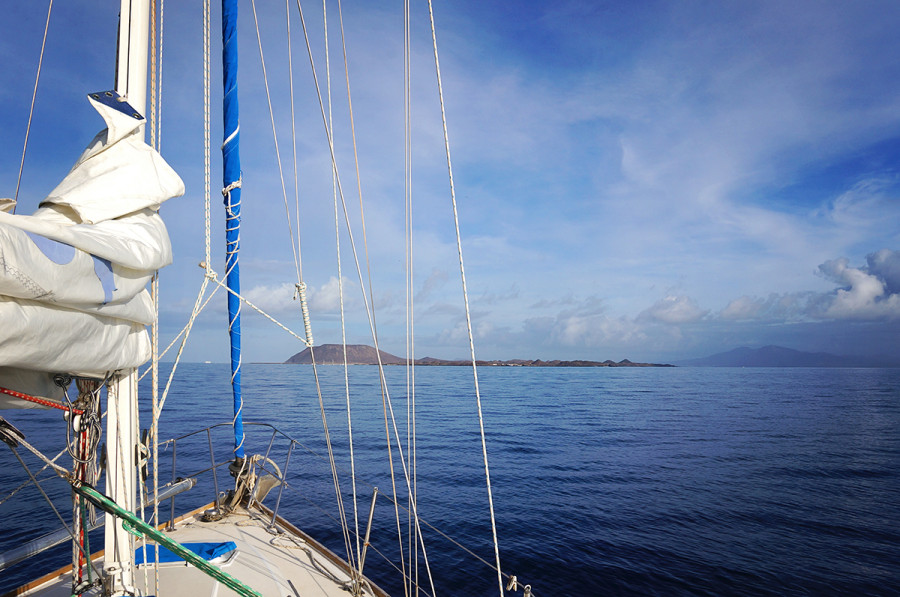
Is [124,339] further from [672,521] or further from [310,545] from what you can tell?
[672,521]

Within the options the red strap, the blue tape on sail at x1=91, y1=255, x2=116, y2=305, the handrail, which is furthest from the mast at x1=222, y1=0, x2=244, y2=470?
the handrail

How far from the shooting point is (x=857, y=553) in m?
10.4

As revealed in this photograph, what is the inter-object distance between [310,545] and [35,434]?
2245 cm

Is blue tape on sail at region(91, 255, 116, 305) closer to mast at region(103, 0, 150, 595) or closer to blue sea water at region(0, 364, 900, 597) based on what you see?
mast at region(103, 0, 150, 595)

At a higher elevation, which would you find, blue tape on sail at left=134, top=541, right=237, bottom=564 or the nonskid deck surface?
blue tape on sail at left=134, top=541, right=237, bottom=564

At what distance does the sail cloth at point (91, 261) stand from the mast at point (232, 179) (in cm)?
289

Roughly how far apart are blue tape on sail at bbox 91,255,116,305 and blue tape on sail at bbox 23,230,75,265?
0.19m

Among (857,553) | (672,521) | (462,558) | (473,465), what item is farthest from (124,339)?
(473,465)

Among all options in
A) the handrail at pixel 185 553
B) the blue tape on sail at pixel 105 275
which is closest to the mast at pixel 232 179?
the blue tape on sail at pixel 105 275

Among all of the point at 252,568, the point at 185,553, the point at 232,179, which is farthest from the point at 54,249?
the point at 232,179

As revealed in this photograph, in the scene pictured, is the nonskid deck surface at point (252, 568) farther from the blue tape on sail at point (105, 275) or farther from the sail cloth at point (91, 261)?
the blue tape on sail at point (105, 275)

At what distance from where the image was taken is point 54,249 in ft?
6.18

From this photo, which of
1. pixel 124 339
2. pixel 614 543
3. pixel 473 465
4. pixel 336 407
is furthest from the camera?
pixel 336 407

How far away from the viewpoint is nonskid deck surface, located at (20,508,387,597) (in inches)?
171
